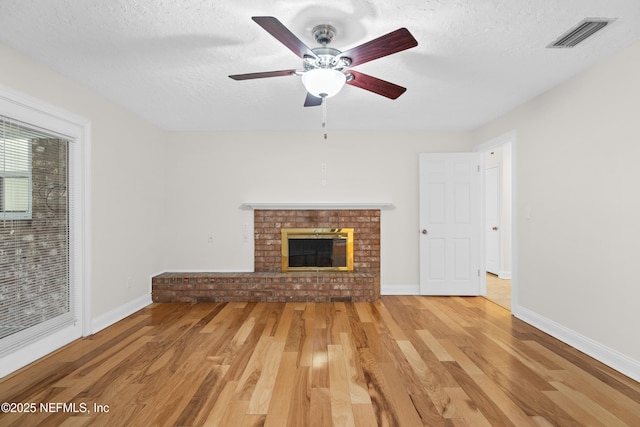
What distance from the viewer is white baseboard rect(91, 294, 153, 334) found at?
3.20 meters

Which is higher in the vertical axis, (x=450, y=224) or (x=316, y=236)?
(x=450, y=224)

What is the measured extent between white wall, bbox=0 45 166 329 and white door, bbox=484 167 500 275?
18.1ft

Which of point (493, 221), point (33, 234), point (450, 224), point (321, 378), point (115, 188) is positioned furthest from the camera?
point (493, 221)

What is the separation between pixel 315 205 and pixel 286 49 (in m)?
2.47

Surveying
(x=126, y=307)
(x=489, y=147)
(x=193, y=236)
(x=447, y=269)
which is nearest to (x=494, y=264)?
(x=447, y=269)

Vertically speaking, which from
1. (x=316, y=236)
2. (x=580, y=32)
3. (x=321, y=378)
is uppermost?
(x=580, y=32)

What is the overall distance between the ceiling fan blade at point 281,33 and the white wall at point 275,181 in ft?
9.07

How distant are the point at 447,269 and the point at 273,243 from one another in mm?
2476

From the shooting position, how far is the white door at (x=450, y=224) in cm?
449

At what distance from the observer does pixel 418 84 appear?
117 inches

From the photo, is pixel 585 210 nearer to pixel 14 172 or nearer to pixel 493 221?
pixel 493 221

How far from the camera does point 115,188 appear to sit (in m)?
3.54

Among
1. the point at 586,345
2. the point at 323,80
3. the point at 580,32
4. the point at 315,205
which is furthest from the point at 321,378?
the point at 580,32

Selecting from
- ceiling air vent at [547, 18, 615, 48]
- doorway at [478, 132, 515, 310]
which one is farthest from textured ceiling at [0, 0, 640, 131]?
doorway at [478, 132, 515, 310]
